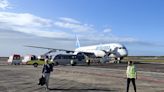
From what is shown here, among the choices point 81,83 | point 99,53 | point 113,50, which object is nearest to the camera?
point 81,83

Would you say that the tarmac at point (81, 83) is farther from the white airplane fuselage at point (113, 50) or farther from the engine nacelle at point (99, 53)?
the engine nacelle at point (99, 53)

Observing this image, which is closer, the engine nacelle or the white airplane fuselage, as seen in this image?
the white airplane fuselage

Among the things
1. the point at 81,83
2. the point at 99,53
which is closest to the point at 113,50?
the point at 99,53

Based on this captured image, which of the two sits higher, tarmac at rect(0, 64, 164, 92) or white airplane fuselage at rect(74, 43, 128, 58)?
white airplane fuselage at rect(74, 43, 128, 58)

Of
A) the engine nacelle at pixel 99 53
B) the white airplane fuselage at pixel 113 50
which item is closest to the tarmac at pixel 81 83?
the white airplane fuselage at pixel 113 50

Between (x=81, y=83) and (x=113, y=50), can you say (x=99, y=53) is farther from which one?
(x=81, y=83)

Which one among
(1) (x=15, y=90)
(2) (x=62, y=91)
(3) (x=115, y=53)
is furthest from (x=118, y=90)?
(3) (x=115, y=53)

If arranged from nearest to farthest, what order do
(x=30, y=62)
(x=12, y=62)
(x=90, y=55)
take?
(x=30, y=62) < (x=12, y=62) < (x=90, y=55)

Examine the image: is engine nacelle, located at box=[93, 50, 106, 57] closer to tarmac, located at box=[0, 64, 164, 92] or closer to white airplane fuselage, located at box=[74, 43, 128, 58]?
white airplane fuselage, located at box=[74, 43, 128, 58]

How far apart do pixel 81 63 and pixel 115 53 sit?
27.7 ft

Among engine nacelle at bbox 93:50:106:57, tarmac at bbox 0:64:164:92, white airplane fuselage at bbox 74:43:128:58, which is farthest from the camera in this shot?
engine nacelle at bbox 93:50:106:57

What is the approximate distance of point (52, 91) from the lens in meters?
20.9

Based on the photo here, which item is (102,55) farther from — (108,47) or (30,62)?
(30,62)

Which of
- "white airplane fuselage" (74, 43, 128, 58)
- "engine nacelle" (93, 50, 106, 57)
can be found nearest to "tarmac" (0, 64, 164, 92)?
"white airplane fuselage" (74, 43, 128, 58)
